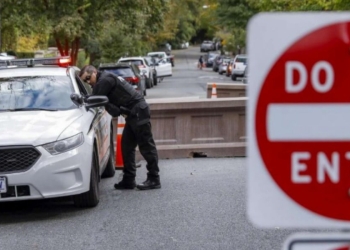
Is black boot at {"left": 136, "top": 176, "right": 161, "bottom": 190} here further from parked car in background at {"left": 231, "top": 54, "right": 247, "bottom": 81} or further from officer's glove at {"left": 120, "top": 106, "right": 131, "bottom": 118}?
parked car in background at {"left": 231, "top": 54, "right": 247, "bottom": 81}

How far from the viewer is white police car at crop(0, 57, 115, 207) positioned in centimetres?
789

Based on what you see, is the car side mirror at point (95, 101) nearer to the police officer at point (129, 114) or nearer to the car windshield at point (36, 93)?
the car windshield at point (36, 93)

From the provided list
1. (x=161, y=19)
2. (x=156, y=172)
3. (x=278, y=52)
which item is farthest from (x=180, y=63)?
(x=278, y=52)

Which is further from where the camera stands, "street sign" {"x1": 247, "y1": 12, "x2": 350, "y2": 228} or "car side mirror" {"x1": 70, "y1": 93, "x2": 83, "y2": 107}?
"car side mirror" {"x1": 70, "y1": 93, "x2": 83, "y2": 107}

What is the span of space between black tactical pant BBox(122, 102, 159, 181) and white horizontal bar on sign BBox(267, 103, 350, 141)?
7.37 meters

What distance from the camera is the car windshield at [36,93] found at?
905 cm

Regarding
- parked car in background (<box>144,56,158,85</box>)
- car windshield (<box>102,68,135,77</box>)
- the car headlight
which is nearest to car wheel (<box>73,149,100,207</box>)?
the car headlight

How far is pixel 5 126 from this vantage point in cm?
823

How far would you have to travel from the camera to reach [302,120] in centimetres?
254

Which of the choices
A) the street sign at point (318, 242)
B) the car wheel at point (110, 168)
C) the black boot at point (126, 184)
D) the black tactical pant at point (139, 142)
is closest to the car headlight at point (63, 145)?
the black tactical pant at point (139, 142)

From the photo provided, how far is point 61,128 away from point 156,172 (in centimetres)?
212

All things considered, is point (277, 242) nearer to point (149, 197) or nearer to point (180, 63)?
point (149, 197)

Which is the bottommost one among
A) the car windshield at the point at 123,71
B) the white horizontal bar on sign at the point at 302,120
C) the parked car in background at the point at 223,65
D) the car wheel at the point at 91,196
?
the parked car in background at the point at 223,65

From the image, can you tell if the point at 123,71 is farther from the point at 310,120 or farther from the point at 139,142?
the point at 310,120
